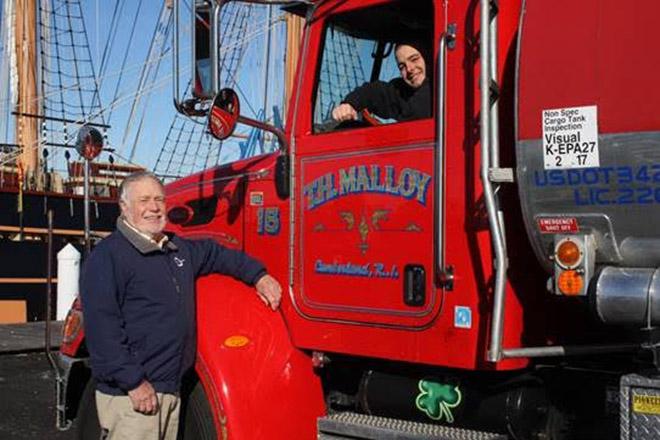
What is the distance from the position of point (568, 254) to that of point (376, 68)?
1569 mm

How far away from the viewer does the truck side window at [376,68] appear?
3.92 m

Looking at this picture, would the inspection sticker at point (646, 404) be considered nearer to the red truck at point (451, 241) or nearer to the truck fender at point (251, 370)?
the red truck at point (451, 241)

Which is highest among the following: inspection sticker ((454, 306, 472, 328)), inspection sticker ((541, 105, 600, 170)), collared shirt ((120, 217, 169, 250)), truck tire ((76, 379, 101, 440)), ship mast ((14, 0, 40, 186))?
ship mast ((14, 0, 40, 186))

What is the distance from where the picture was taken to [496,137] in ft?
10.8

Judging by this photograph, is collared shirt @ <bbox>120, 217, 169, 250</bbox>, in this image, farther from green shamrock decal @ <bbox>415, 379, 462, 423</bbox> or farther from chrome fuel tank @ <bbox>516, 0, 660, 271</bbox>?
chrome fuel tank @ <bbox>516, 0, 660, 271</bbox>

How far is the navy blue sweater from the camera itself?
3.70 meters

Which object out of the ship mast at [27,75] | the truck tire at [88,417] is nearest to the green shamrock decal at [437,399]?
the truck tire at [88,417]

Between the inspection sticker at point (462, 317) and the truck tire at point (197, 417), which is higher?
the inspection sticker at point (462, 317)

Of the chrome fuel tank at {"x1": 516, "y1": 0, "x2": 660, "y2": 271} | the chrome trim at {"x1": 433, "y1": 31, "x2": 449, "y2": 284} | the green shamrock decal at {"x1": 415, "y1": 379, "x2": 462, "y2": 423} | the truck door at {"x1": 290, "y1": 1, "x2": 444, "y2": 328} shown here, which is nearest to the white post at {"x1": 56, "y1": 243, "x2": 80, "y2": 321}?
the truck door at {"x1": 290, "y1": 1, "x2": 444, "y2": 328}

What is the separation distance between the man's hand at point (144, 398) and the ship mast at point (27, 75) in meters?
17.3

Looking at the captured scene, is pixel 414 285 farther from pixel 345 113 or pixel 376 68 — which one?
pixel 376 68

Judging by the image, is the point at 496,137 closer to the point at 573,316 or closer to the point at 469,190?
the point at 469,190

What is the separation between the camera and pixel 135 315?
151 inches

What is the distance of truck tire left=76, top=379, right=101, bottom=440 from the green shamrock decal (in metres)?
1.73
